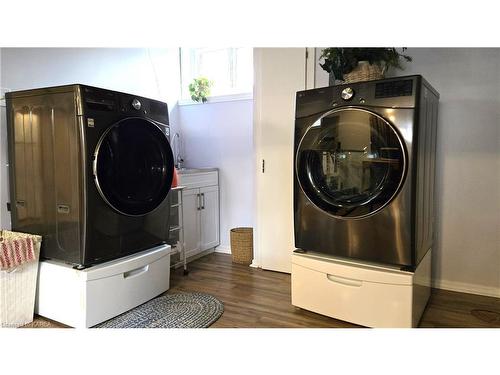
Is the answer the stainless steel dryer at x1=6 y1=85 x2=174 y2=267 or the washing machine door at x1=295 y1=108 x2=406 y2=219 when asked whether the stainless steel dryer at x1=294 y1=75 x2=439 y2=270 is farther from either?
the stainless steel dryer at x1=6 y1=85 x2=174 y2=267

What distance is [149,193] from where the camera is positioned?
229 centimetres

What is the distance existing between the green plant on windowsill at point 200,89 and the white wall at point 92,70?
296 mm

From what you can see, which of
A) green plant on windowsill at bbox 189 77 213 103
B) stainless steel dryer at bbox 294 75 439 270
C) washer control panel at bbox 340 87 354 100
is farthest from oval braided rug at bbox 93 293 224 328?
green plant on windowsill at bbox 189 77 213 103

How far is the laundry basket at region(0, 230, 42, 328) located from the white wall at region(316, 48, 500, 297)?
2.78 m

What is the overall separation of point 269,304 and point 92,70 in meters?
2.39

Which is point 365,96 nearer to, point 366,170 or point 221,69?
point 366,170

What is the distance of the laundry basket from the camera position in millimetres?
1920

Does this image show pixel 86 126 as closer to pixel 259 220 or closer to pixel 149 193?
pixel 149 193

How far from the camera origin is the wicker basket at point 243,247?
3250 millimetres

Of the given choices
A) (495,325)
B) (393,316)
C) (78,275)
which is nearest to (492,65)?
(495,325)

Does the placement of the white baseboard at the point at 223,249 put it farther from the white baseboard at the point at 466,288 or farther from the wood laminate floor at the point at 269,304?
the white baseboard at the point at 466,288

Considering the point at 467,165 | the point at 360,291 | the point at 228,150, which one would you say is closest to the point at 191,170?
the point at 228,150

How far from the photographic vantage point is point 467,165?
2.48m

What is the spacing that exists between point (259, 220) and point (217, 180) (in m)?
0.78
